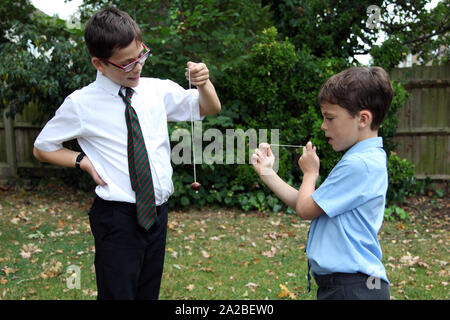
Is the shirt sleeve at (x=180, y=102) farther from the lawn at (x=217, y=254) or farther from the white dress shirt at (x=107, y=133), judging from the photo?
the lawn at (x=217, y=254)

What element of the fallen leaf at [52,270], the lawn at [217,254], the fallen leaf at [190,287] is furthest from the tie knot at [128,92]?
the fallen leaf at [52,270]

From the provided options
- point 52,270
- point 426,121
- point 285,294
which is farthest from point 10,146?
point 426,121

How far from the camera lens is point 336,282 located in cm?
173

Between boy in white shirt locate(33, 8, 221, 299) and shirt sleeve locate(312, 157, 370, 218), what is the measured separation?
0.80m

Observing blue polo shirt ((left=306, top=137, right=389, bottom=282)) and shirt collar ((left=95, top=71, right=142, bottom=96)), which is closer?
blue polo shirt ((left=306, top=137, right=389, bottom=282))

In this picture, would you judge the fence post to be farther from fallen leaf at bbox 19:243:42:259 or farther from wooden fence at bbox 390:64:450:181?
wooden fence at bbox 390:64:450:181

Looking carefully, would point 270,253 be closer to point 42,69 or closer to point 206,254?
point 206,254

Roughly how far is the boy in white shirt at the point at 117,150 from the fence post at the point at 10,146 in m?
7.32

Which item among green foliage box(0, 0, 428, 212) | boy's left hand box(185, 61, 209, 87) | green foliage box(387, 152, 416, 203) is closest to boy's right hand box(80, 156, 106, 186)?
boy's left hand box(185, 61, 209, 87)

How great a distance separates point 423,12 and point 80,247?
6.70 m

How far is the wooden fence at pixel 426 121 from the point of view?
722 cm

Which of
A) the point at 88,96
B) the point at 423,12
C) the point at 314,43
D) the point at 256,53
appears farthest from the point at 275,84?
the point at 88,96

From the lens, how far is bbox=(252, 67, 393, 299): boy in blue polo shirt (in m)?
1.68
